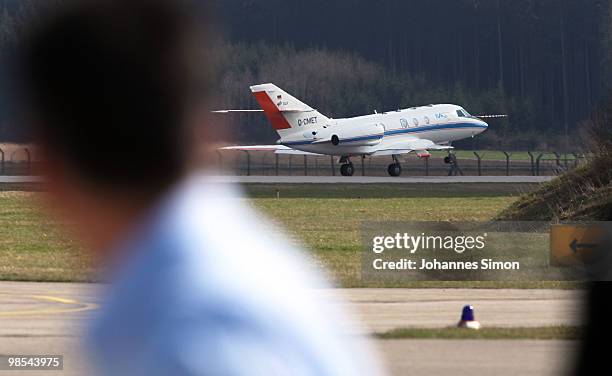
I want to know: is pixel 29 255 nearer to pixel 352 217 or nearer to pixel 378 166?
→ pixel 352 217

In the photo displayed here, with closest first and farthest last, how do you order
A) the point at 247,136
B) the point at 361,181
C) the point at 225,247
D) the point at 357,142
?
the point at 225,247 → the point at 361,181 → the point at 357,142 → the point at 247,136

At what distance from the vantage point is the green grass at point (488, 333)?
13.8m

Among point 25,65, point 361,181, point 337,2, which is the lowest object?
point 361,181

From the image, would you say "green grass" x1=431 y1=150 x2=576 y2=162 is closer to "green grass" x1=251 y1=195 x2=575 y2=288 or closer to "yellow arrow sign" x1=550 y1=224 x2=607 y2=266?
"green grass" x1=251 y1=195 x2=575 y2=288

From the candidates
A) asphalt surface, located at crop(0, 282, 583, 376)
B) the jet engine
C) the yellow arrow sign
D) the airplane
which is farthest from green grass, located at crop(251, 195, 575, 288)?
the airplane

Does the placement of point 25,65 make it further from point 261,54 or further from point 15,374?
point 261,54

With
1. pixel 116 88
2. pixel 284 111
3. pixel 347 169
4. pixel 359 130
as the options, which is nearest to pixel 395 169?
pixel 359 130

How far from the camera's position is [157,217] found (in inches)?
103

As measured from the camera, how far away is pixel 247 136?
109 metres

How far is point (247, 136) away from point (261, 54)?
8.63 meters

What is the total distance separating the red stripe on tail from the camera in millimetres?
71688

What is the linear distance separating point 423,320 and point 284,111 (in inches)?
2225

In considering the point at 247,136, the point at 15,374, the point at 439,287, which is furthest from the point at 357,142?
the point at 15,374

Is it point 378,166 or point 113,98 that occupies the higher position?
point 113,98
